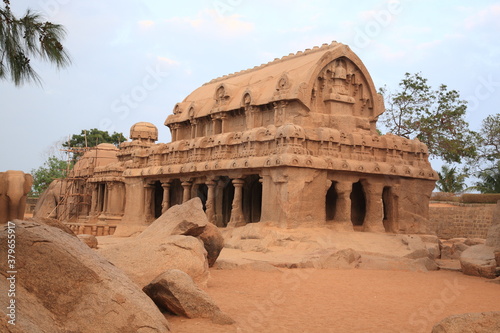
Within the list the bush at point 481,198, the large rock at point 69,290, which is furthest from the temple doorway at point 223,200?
the bush at point 481,198

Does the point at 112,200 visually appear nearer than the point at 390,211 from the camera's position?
No

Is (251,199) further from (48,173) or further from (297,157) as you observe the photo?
(48,173)

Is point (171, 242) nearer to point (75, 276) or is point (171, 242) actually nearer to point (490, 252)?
point (75, 276)

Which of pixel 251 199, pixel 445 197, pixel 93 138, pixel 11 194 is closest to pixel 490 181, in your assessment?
pixel 445 197

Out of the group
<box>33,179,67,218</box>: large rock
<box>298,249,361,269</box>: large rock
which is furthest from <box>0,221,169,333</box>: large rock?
<box>33,179,67,218</box>: large rock

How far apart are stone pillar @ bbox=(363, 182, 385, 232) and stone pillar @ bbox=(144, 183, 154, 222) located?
10.1 m

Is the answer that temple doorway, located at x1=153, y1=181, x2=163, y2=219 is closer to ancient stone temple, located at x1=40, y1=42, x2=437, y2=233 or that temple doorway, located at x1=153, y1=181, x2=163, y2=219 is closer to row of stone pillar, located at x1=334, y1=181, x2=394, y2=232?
ancient stone temple, located at x1=40, y1=42, x2=437, y2=233

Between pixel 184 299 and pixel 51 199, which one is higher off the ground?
pixel 51 199

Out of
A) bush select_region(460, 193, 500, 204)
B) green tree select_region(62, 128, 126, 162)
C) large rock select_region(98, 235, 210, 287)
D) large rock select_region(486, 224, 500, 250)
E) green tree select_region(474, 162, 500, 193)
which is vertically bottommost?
large rock select_region(98, 235, 210, 287)

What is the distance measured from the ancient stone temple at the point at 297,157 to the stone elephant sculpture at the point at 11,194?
8273 millimetres

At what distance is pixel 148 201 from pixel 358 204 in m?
9.60

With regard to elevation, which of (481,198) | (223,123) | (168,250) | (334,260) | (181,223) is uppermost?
(223,123)

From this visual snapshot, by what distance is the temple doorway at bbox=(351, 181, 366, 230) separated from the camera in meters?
21.9

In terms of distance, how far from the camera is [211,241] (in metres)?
13.1
